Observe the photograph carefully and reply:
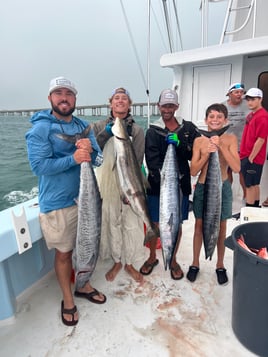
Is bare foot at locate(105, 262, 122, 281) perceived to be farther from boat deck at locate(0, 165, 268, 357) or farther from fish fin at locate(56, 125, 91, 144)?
fish fin at locate(56, 125, 91, 144)

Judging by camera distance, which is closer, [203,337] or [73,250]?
[203,337]

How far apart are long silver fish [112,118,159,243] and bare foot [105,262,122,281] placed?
0.58 m

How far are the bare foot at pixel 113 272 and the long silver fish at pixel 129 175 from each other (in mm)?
582

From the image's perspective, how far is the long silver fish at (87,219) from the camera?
196 cm

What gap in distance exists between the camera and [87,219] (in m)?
2.03

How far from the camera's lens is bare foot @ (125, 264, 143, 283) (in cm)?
266

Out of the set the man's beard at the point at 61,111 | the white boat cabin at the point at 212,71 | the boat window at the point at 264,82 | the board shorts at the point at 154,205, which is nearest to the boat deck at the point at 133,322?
the board shorts at the point at 154,205

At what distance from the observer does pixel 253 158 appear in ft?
12.7

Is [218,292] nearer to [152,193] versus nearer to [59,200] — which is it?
[152,193]

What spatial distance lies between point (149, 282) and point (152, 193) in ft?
2.98

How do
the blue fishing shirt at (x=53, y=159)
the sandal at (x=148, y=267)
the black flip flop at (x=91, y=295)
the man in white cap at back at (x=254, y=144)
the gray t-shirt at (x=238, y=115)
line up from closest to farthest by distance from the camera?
the blue fishing shirt at (x=53, y=159), the black flip flop at (x=91, y=295), the sandal at (x=148, y=267), the man in white cap at back at (x=254, y=144), the gray t-shirt at (x=238, y=115)

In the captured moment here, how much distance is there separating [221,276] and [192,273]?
283 mm

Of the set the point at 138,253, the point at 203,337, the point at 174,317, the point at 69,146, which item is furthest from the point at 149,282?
the point at 69,146

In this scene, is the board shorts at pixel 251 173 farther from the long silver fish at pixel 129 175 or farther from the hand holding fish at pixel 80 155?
the hand holding fish at pixel 80 155
